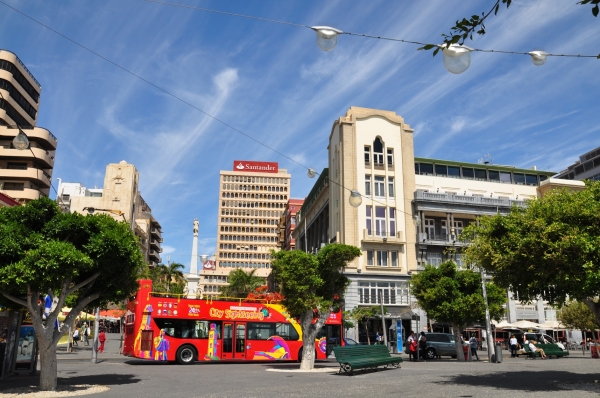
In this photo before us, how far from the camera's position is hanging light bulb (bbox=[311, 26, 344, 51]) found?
30.3 feet

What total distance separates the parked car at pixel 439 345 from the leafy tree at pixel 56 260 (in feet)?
77.3

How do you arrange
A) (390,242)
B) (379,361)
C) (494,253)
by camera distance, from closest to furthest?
(494,253) → (379,361) → (390,242)

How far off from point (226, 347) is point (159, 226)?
98855 millimetres

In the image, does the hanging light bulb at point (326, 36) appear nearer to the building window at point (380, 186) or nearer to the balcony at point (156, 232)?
the building window at point (380, 186)

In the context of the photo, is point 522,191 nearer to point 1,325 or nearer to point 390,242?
point 390,242

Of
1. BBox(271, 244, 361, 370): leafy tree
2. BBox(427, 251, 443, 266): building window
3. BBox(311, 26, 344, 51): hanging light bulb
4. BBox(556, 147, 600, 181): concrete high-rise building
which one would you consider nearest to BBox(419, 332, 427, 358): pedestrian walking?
BBox(271, 244, 361, 370): leafy tree

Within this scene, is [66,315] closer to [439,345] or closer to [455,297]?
[455,297]

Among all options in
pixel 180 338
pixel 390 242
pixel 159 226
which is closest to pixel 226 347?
pixel 180 338

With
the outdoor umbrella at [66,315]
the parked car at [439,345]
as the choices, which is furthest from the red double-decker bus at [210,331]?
the outdoor umbrella at [66,315]

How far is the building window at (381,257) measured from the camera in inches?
2021

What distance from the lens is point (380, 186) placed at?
5369 centimetres

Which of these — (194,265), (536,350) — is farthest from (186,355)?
(194,265)

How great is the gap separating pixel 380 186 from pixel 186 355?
3206 cm

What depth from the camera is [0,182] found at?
61.4 metres
